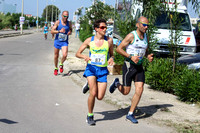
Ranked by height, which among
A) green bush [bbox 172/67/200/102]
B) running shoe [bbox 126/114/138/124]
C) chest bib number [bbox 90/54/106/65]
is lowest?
running shoe [bbox 126/114/138/124]

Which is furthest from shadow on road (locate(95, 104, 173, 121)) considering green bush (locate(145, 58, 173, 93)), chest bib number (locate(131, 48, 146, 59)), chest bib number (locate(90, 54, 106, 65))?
green bush (locate(145, 58, 173, 93))

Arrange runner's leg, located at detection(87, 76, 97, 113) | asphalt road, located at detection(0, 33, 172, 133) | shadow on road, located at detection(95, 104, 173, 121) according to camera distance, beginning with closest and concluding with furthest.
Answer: asphalt road, located at detection(0, 33, 172, 133)
runner's leg, located at detection(87, 76, 97, 113)
shadow on road, located at detection(95, 104, 173, 121)

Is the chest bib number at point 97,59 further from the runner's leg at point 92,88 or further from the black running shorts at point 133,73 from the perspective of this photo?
the black running shorts at point 133,73

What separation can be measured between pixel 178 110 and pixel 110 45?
A: 2195 mm

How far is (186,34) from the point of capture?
1463 centimetres

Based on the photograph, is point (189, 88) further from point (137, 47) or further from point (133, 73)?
point (137, 47)

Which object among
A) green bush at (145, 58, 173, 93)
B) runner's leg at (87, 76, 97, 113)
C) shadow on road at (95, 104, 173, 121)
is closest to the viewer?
runner's leg at (87, 76, 97, 113)

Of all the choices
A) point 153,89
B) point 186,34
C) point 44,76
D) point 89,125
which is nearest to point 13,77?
point 44,76

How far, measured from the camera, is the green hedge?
741 cm

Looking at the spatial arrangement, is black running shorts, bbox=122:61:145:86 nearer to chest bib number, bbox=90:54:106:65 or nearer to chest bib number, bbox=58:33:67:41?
chest bib number, bbox=90:54:106:65

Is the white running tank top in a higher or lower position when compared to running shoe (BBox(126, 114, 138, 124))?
higher

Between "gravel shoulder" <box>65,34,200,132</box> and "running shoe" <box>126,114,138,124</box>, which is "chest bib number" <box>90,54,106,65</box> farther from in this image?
"gravel shoulder" <box>65,34,200,132</box>

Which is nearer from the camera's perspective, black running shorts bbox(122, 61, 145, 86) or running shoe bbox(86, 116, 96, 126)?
running shoe bbox(86, 116, 96, 126)

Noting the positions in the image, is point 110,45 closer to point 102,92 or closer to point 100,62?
point 100,62
